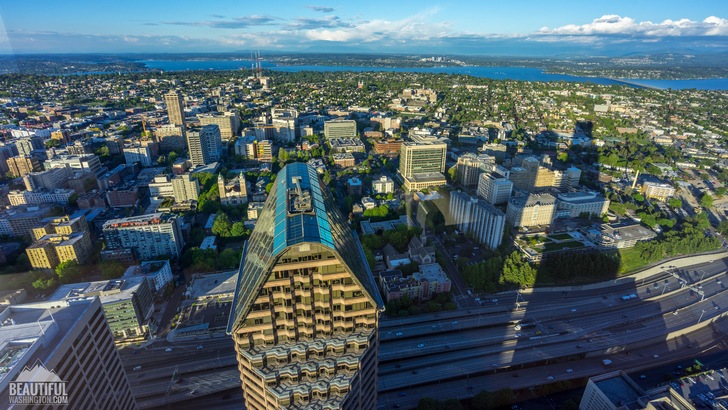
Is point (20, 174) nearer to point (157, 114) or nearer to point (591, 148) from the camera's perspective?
point (157, 114)

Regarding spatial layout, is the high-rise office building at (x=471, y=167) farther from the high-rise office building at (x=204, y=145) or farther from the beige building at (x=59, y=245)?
the beige building at (x=59, y=245)

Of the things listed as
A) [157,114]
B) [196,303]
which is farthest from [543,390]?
[157,114]

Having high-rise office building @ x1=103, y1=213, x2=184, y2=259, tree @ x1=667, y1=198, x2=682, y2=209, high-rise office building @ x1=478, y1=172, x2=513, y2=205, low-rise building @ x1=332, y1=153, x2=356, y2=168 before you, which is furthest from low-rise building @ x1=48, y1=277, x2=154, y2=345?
tree @ x1=667, y1=198, x2=682, y2=209

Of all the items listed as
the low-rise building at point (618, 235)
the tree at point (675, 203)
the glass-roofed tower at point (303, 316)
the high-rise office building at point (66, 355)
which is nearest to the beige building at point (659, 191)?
the tree at point (675, 203)

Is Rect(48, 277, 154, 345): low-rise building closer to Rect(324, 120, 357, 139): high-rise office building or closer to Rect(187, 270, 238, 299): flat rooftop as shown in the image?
Rect(187, 270, 238, 299): flat rooftop

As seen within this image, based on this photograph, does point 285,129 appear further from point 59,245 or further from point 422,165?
point 59,245

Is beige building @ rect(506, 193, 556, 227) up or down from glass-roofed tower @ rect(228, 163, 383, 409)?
down

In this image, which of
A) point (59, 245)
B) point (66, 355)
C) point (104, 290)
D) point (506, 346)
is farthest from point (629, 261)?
point (59, 245)
